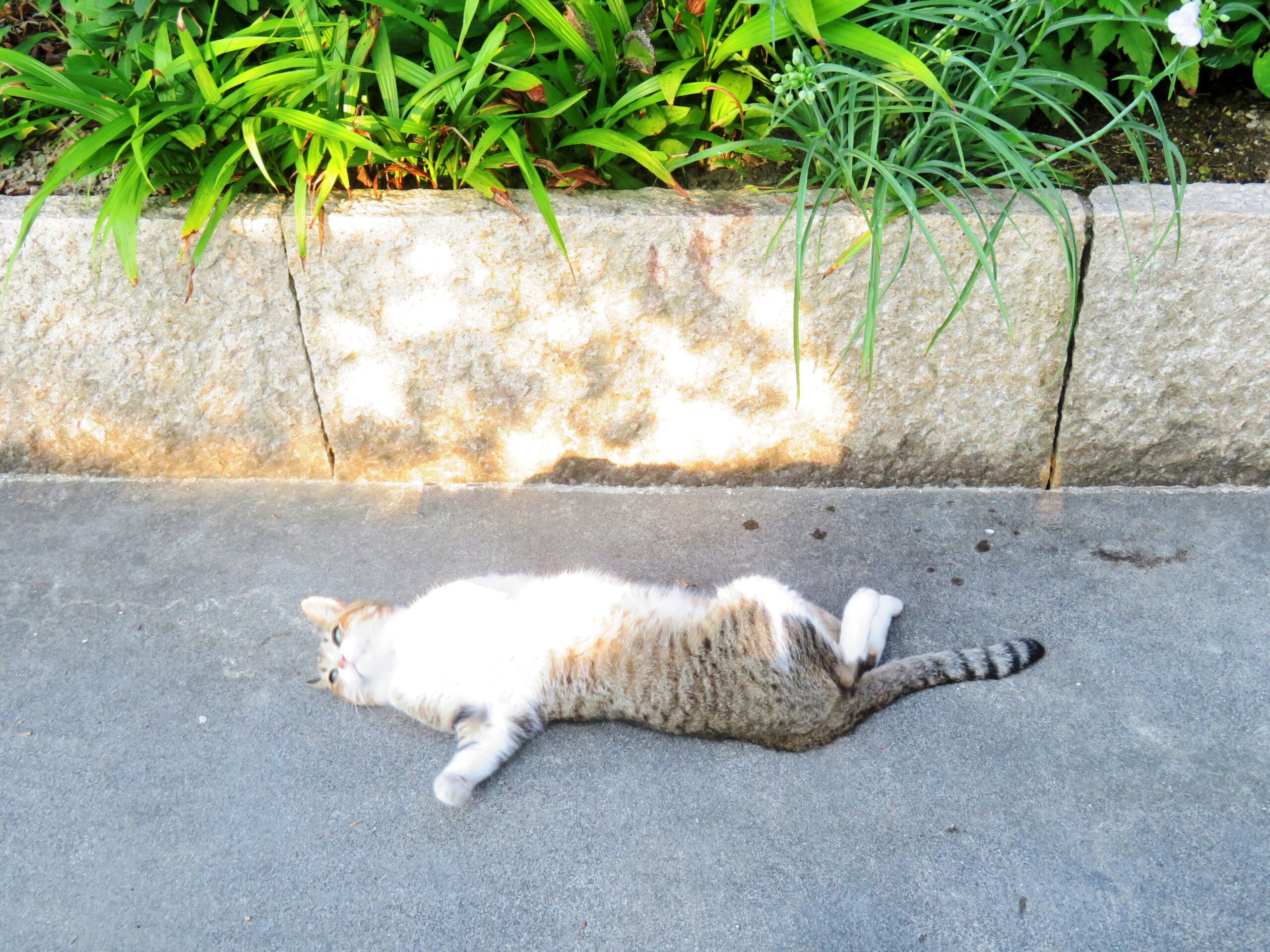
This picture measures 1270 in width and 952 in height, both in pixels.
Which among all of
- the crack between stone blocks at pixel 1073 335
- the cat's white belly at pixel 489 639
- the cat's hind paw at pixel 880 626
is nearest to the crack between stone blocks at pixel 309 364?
the cat's white belly at pixel 489 639

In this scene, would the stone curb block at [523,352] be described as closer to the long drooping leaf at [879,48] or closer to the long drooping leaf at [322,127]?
the long drooping leaf at [322,127]

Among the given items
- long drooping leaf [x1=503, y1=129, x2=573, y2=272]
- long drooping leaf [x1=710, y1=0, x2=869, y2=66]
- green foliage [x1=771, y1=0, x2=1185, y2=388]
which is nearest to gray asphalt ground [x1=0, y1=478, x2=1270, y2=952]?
green foliage [x1=771, y1=0, x2=1185, y2=388]

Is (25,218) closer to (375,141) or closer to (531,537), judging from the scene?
(375,141)

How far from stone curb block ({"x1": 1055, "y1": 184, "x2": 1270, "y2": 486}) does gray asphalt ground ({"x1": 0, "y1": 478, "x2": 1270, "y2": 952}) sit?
12 centimetres

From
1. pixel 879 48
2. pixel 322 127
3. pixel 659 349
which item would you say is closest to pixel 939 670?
pixel 659 349

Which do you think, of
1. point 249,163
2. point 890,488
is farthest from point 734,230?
point 249,163

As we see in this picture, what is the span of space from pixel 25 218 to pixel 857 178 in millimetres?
2167

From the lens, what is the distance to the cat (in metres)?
1.99

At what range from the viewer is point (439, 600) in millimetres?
2262

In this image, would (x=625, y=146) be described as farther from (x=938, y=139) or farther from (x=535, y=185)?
(x=938, y=139)

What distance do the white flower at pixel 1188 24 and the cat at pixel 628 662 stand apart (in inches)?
56.0

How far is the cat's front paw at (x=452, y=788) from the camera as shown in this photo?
1846 millimetres

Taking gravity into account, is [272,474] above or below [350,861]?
above

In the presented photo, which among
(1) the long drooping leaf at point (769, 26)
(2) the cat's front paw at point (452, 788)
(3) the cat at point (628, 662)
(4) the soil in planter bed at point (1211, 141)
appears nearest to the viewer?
(2) the cat's front paw at point (452, 788)
